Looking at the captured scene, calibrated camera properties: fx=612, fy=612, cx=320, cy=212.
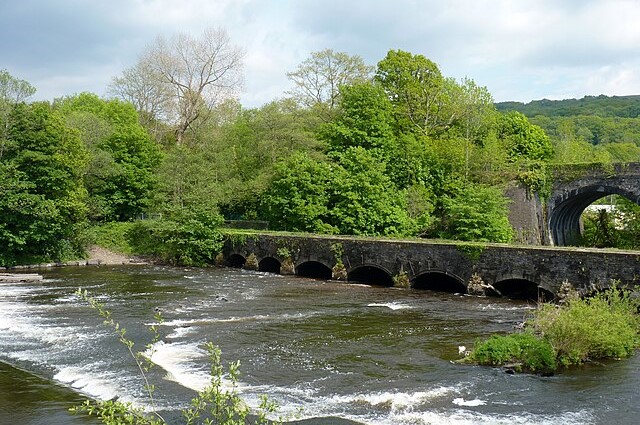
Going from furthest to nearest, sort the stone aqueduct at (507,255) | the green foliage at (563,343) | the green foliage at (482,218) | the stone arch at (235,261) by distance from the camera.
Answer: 1. the stone arch at (235,261)
2. the green foliage at (482,218)
3. the stone aqueduct at (507,255)
4. the green foliage at (563,343)

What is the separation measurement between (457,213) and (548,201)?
9159mm

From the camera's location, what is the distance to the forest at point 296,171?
125 feet

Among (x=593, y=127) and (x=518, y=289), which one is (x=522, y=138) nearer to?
(x=518, y=289)

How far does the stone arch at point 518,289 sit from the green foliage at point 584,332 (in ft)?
29.6

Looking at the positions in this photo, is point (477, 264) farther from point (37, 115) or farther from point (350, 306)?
point (37, 115)

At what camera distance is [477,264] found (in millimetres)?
27469

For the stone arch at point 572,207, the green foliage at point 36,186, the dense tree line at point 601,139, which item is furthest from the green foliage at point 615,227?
the green foliage at point 36,186

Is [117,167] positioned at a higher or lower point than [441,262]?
higher

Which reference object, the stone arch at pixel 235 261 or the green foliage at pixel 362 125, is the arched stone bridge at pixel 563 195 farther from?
the stone arch at pixel 235 261

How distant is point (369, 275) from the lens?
34.1m

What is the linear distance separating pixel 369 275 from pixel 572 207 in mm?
19928

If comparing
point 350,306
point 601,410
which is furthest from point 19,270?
point 601,410

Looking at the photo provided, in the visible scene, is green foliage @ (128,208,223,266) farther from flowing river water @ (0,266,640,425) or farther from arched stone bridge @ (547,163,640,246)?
arched stone bridge @ (547,163,640,246)

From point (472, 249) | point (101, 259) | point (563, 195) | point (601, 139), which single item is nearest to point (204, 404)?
point (472, 249)
